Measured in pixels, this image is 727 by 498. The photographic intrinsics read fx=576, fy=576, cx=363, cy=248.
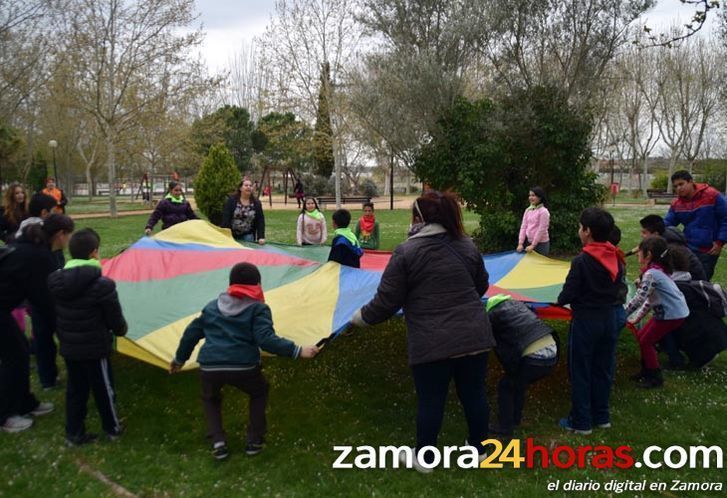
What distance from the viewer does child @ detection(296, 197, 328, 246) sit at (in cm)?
731

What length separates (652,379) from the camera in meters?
4.90

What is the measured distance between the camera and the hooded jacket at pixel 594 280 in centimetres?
376

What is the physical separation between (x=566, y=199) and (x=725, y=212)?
20.2ft

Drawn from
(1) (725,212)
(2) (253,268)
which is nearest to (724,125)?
(1) (725,212)

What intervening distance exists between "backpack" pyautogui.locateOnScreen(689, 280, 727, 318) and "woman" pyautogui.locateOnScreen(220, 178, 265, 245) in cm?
455

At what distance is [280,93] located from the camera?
27500 mm

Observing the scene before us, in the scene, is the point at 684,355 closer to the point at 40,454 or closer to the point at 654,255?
the point at 654,255

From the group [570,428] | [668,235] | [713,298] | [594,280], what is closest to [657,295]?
[713,298]

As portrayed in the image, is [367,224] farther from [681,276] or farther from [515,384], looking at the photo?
[515,384]

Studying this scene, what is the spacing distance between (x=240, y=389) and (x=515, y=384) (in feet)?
5.99

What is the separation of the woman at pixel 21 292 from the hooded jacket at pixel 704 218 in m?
5.57

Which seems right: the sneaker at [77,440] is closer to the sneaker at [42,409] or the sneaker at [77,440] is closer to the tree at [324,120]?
the sneaker at [42,409]

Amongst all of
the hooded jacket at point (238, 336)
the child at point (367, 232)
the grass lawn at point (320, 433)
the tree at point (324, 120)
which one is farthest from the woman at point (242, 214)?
the tree at point (324, 120)

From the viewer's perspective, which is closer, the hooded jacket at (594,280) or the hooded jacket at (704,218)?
the hooded jacket at (594,280)
